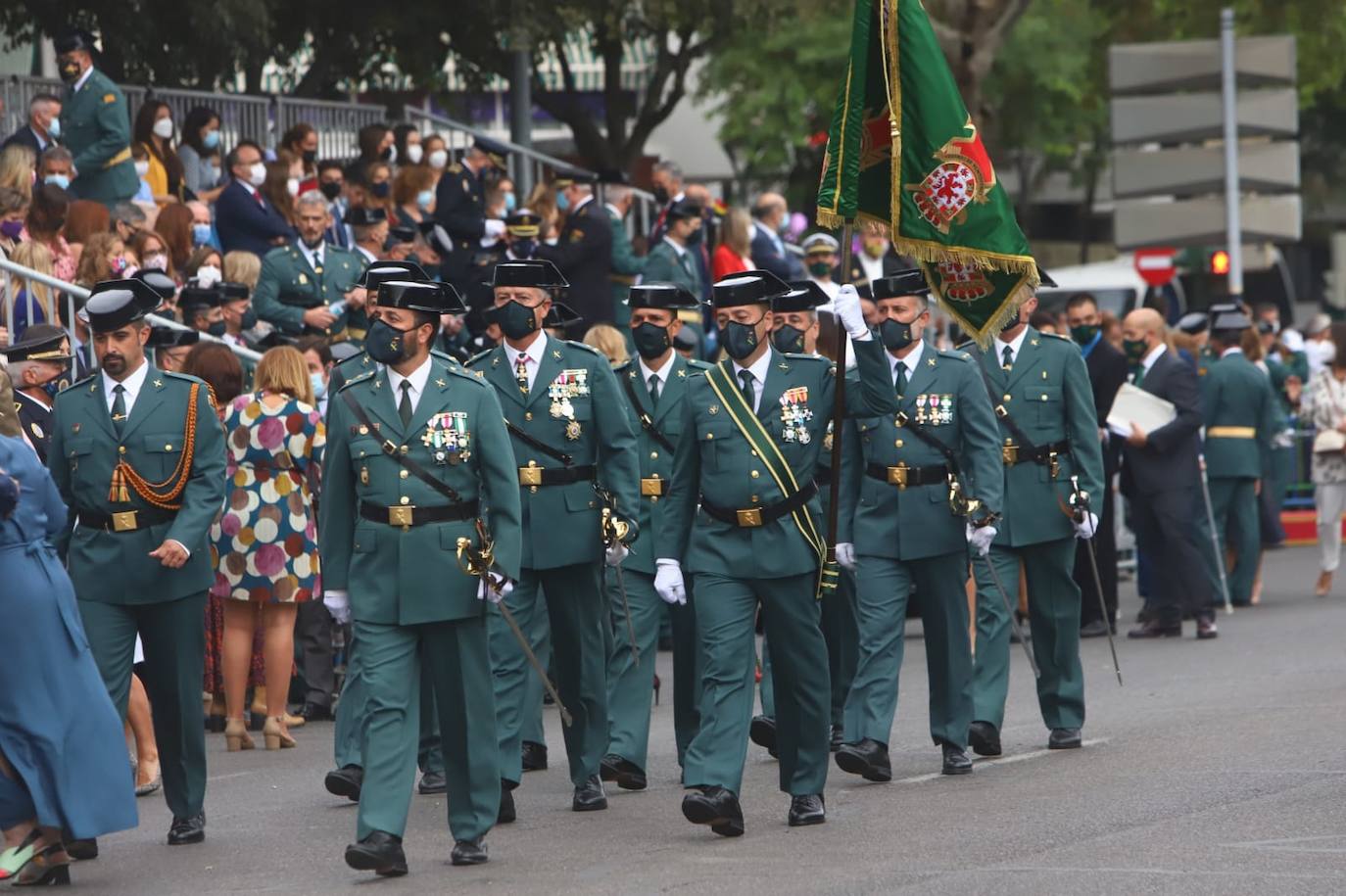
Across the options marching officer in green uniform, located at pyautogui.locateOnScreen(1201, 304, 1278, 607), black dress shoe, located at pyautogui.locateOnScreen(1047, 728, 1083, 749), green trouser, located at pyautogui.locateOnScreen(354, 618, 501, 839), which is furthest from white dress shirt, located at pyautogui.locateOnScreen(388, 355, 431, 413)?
marching officer in green uniform, located at pyautogui.locateOnScreen(1201, 304, 1278, 607)

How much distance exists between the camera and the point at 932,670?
11.2 metres

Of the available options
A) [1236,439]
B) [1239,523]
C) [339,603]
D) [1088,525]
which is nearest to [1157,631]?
[1239,523]

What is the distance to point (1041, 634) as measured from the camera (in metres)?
11.9

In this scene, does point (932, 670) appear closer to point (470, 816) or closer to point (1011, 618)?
point (1011, 618)

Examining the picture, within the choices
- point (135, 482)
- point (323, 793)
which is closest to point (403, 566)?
point (135, 482)

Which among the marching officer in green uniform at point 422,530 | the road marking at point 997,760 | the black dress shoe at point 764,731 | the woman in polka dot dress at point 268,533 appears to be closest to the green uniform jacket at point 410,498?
the marching officer in green uniform at point 422,530

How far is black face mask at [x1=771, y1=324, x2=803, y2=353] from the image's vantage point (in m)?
11.7

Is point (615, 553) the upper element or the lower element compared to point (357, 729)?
upper

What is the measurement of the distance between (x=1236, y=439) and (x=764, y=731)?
8370mm

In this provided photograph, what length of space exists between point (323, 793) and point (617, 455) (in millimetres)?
2117

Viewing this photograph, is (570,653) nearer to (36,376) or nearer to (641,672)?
(641,672)

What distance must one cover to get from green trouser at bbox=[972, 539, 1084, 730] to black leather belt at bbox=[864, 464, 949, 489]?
2.45 feet

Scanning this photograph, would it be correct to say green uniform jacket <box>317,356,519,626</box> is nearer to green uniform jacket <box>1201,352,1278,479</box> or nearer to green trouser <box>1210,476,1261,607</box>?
green uniform jacket <box>1201,352,1278,479</box>

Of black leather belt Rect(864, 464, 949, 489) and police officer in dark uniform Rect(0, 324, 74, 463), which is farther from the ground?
police officer in dark uniform Rect(0, 324, 74, 463)
